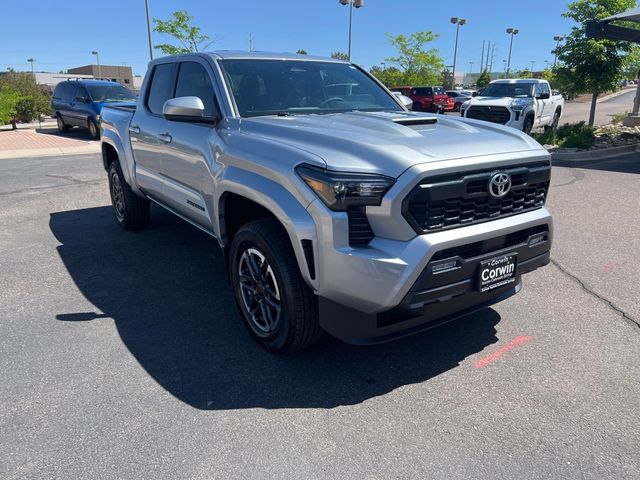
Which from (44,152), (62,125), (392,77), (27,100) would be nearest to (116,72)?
(392,77)

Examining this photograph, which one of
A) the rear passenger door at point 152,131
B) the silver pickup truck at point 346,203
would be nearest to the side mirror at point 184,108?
the silver pickup truck at point 346,203

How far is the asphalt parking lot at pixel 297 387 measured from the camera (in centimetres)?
239

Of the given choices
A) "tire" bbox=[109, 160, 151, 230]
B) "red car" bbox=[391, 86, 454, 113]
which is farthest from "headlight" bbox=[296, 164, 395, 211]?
"red car" bbox=[391, 86, 454, 113]

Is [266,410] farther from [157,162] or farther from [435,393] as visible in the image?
[157,162]

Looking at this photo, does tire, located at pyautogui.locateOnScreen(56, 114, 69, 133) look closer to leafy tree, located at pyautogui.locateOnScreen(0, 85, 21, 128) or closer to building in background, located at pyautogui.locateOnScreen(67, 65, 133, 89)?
leafy tree, located at pyautogui.locateOnScreen(0, 85, 21, 128)

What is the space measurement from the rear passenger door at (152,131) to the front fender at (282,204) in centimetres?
156

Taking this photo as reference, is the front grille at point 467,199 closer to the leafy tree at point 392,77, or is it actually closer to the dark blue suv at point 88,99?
the dark blue suv at point 88,99

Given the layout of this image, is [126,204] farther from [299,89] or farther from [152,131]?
[299,89]

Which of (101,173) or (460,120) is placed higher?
(460,120)

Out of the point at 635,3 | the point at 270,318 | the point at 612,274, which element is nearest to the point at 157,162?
the point at 270,318

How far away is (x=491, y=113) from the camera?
1467cm

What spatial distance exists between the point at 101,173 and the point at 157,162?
6.53 meters

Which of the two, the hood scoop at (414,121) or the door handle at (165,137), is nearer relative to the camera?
the hood scoop at (414,121)

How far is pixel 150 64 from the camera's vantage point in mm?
5238
